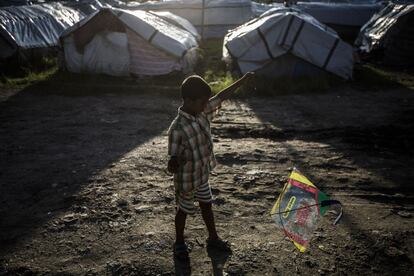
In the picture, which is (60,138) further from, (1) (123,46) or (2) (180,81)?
(1) (123,46)

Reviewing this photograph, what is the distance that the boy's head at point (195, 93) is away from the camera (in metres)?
2.76

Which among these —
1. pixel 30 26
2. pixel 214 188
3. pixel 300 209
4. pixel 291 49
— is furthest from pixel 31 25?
pixel 300 209

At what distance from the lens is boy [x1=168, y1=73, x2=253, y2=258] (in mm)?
2783

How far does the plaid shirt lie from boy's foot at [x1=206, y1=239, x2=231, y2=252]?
0.62 metres

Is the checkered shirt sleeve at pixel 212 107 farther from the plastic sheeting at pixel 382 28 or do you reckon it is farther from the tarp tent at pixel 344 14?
the tarp tent at pixel 344 14

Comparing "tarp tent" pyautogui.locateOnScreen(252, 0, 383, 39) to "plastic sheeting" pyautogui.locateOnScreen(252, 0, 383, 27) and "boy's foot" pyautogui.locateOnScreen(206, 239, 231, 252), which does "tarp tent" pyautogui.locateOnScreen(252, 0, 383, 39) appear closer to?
"plastic sheeting" pyautogui.locateOnScreen(252, 0, 383, 27)

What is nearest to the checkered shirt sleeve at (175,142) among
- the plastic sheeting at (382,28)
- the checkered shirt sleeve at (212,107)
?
the checkered shirt sleeve at (212,107)

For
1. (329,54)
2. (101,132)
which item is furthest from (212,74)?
(101,132)

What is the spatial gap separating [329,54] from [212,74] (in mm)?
3141

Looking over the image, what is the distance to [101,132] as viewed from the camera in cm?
651

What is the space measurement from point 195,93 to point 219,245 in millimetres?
1384

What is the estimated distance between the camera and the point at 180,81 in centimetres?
1014

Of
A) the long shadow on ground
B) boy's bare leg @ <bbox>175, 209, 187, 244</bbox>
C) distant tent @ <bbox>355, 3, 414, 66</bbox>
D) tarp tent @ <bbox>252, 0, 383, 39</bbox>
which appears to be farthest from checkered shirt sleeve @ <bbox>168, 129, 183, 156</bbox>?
tarp tent @ <bbox>252, 0, 383, 39</bbox>

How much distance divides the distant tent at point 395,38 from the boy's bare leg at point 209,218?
35.8ft
